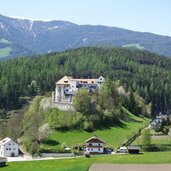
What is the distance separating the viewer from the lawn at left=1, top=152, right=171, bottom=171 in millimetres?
82750

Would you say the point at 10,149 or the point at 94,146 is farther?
the point at 94,146

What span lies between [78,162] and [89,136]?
27.2 m

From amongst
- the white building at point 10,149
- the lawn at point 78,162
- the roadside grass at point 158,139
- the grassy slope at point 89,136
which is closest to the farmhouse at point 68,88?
the grassy slope at point 89,136

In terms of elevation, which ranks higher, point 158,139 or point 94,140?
point 94,140

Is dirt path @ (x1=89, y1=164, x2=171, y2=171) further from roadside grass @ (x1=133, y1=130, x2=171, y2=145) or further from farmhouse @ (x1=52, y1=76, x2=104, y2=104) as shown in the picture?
farmhouse @ (x1=52, y1=76, x2=104, y2=104)

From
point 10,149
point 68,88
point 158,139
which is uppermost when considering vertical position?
point 68,88

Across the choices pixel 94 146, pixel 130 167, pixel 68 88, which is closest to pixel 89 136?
pixel 94 146

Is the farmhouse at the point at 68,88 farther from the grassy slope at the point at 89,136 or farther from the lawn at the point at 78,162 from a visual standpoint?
the lawn at the point at 78,162

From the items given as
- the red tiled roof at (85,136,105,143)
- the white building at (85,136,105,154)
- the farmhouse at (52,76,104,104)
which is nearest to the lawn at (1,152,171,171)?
the white building at (85,136,105,154)

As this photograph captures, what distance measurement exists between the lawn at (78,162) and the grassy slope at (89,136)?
15992mm

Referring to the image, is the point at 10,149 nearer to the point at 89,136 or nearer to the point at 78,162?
the point at 89,136

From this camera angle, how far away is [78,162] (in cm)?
8762

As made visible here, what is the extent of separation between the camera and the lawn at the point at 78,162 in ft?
271

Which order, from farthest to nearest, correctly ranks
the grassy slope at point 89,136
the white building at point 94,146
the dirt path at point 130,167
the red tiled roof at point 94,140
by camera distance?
the grassy slope at point 89,136 → the red tiled roof at point 94,140 → the white building at point 94,146 → the dirt path at point 130,167
